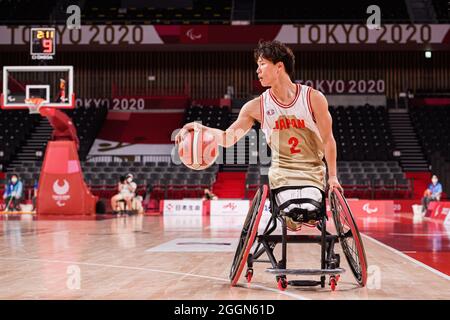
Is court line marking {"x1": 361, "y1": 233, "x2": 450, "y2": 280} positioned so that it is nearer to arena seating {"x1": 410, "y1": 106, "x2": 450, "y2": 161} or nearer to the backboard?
the backboard

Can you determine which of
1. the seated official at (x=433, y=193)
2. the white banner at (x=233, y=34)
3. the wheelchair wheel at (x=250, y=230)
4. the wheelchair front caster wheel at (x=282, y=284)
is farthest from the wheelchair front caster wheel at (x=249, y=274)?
the white banner at (x=233, y=34)

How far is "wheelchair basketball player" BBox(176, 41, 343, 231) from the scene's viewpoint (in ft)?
14.7

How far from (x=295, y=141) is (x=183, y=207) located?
51.8ft

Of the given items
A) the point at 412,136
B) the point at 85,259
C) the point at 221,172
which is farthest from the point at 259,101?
the point at 412,136

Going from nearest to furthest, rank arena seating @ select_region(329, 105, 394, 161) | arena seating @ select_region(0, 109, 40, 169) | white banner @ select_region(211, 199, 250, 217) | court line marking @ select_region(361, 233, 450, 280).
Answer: court line marking @ select_region(361, 233, 450, 280)
white banner @ select_region(211, 199, 250, 217)
arena seating @ select_region(329, 105, 394, 161)
arena seating @ select_region(0, 109, 40, 169)

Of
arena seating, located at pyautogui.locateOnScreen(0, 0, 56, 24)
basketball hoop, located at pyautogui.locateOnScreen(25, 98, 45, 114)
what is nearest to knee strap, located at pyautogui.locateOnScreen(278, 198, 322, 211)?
basketball hoop, located at pyautogui.locateOnScreen(25, 98, 45, 114)

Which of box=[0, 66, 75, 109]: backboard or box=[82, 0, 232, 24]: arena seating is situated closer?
box=[0, 66, 75, 109]: backboard

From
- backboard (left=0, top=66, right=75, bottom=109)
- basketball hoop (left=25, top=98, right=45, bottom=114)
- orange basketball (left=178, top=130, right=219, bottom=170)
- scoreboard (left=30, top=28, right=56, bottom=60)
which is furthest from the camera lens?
scoreboard (left=30, top=28, right=56, bottom=60)

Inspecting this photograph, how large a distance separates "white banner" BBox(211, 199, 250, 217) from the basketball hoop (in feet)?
20.4

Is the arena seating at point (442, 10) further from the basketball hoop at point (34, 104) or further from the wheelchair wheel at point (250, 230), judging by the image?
the wheelchair wheel at point (250, 230)

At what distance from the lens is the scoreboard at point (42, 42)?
17.4 metres

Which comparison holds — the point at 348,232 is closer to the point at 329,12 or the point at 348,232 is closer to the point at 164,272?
the point at 164,272
